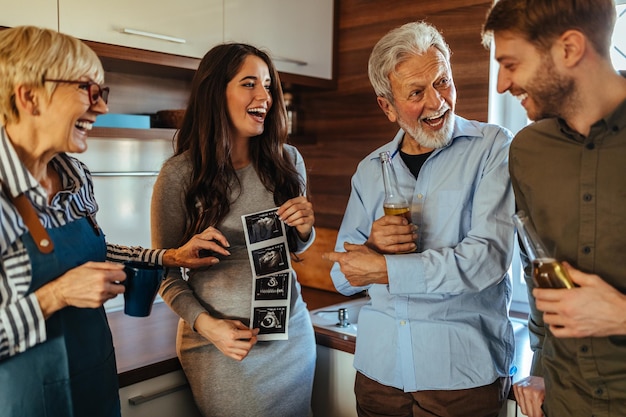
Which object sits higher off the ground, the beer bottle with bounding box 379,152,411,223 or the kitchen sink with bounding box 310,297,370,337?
the beer bottle with bounding box 379,152,411,223

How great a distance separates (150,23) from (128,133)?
354mm

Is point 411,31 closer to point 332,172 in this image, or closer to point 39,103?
point 39,103

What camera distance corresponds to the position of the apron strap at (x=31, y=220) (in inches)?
39.8

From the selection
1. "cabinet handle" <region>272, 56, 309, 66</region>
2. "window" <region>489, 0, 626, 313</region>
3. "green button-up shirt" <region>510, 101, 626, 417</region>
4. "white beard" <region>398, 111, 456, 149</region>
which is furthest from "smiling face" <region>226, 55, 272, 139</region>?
"window" <region>489, 0, 626, 313</region>

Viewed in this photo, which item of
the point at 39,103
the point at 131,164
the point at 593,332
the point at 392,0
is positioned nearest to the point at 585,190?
the point at 593,332

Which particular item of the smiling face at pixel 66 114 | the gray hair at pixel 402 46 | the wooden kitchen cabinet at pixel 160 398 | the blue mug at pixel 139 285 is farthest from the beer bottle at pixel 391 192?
the wooden kitchen cabinet at pixel 160 398

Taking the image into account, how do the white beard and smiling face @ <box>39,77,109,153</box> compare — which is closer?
smiling face @ <box>39,77,109,153</box>

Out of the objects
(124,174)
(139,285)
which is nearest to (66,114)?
(139,285)

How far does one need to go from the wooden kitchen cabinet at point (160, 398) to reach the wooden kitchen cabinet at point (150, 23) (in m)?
1.00

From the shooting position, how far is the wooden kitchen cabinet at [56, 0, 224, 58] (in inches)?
66.6

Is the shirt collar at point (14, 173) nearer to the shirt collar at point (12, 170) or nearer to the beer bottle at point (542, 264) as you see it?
the shirt collar at point (12, 170)

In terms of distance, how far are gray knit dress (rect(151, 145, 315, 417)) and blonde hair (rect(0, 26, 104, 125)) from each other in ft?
1.62

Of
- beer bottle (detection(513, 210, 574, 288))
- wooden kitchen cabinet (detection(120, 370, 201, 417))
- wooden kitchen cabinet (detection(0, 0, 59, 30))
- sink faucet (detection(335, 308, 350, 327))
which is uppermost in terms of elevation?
wooden kitchen cabinet (detection(0, 0, 59, 30))

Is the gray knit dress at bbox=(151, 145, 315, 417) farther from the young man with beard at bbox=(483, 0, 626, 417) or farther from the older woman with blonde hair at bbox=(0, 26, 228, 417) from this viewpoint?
the young man with beard at bbox=(483, 0, 626, 417)
